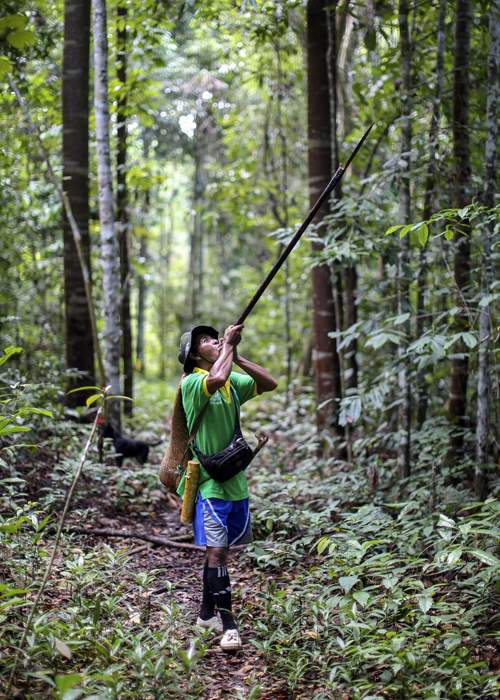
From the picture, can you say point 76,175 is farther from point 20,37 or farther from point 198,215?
point 198,215

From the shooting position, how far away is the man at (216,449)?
4.47 m

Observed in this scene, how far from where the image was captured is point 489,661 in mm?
3809

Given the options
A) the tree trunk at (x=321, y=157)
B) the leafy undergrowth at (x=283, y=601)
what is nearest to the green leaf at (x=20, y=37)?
the leafy undergrowth at (x=283, y=601)

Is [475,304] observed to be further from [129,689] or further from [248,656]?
[129,689]

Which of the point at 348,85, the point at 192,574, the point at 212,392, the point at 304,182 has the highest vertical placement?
the point at 348,85

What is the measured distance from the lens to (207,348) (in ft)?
15.7

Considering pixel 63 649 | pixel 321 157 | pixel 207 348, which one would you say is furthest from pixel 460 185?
pixel 63 649

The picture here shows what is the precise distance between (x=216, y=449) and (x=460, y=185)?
354cm

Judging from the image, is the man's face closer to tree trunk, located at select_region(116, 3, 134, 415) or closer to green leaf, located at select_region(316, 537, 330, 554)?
green leaf, located at select_region(316, 537, 330, 554)

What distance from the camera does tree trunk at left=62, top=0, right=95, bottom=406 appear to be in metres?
9.49

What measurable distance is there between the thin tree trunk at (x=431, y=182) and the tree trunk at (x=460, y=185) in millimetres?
181

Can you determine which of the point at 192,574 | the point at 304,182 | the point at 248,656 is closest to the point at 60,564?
the point at 192,574

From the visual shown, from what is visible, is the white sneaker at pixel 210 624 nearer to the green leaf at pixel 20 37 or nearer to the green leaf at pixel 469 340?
the green leaf at pixel 469 340

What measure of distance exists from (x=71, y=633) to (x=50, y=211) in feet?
29.4
